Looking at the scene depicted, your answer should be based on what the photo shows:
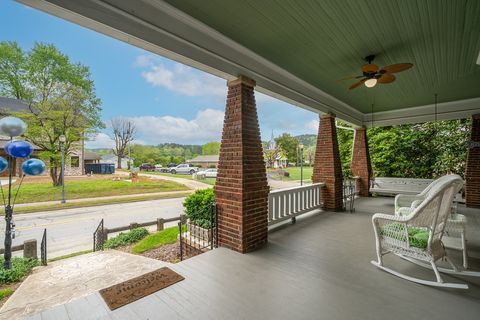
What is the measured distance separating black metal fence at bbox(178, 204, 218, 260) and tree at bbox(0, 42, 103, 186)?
968cm

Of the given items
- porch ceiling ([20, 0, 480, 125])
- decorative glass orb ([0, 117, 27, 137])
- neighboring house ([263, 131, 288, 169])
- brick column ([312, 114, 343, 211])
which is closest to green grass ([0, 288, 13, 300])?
decorative glass orb ([0, 117, 27, 137])

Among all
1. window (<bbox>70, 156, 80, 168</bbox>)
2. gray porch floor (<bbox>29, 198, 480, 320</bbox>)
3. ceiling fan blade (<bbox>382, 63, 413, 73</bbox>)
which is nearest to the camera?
gray porch floor (<bbox>29, 198, 480, 320</bbox>)

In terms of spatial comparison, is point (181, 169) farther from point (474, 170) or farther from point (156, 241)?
point (474, 170)

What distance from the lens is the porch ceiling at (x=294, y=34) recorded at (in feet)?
7.15

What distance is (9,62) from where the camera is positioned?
8125 mm

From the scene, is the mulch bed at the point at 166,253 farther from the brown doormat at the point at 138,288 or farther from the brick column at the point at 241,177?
the brown doormat at the point at 138,288

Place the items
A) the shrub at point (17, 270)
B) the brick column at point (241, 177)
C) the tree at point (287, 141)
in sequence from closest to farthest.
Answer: the brick column at point (241, 177) < the shrub at point (17, 270) < the tree at point (287, 141)

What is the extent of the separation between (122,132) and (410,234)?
16537 millimetres

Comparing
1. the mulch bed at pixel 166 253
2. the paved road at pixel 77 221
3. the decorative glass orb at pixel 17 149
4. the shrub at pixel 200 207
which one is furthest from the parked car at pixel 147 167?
the shrub at pixel 200 207

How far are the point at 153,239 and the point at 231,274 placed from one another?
166 inches

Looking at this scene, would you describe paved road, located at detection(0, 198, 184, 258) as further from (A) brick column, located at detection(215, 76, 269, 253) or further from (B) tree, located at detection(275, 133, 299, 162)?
(B) tree, located at detection(275, 133, 299, 162)

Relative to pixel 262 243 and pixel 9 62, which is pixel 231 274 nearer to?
pixel 262 243

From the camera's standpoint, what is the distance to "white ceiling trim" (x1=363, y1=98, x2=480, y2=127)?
6.11 m

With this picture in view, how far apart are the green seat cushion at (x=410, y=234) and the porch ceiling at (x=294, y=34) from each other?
2496 mm
